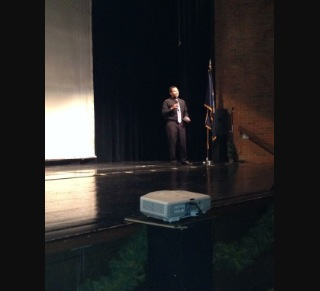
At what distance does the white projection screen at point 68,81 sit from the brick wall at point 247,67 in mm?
2671

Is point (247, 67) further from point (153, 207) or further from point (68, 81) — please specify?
point (153, 207)

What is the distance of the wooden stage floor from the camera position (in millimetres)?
2695

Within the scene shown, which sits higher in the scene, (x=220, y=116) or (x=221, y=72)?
(x=221, y=72)

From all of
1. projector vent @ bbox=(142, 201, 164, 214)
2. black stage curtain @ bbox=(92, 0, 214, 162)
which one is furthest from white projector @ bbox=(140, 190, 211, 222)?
black stage curtain @ bbox=(92, 0, 214, 162)

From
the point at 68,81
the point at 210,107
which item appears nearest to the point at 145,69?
the point at 210,107

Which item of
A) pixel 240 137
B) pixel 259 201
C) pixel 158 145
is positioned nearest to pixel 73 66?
pixel 158 145

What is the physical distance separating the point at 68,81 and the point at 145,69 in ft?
6.09

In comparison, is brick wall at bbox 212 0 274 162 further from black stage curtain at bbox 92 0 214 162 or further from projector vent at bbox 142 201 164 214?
projector vent at bbox 142 201 164 214

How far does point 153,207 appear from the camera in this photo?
252 centimetres

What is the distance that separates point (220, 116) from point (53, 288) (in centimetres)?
658

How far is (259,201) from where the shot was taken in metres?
4.02

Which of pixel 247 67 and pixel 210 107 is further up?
pixel 247 67

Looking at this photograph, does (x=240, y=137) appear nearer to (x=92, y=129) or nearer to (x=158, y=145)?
(x=158, y=145)

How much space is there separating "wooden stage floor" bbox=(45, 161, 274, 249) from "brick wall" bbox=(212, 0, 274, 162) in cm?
330
